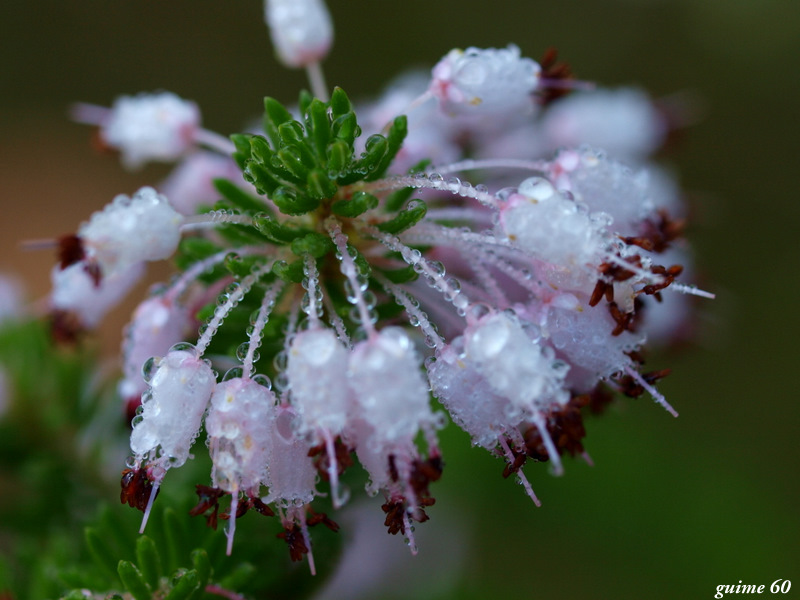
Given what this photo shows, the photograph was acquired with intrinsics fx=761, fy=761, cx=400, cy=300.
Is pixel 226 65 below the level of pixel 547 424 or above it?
above

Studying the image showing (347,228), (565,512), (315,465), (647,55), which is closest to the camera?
(315,465)

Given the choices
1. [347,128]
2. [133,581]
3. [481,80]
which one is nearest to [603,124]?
[481,80]

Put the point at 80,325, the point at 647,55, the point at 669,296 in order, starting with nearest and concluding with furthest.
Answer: the point at 80,325 < the point at 669,296 < the point at 647,55

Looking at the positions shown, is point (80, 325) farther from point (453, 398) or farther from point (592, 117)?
point (592, 117)

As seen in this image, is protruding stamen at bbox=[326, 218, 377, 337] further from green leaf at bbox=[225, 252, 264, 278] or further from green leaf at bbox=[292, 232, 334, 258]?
green leaf at bbox=[225, 252, 264, 278]

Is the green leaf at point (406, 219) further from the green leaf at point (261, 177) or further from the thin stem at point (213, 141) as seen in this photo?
the thin stem at point (213, 141)

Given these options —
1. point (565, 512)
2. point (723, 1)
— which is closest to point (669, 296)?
point (565, 512)

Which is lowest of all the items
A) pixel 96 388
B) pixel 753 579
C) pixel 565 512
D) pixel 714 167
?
pixel 753 579
